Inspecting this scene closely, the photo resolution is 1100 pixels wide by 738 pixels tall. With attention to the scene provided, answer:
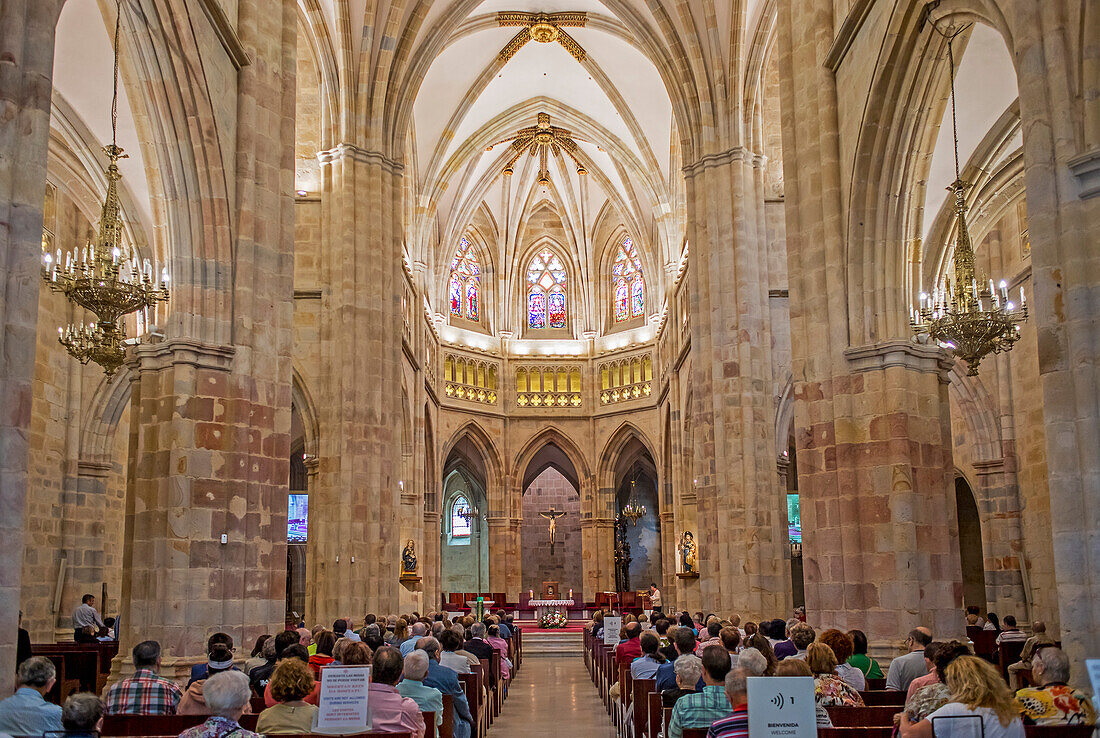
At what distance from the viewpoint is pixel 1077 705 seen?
5855 millimetres

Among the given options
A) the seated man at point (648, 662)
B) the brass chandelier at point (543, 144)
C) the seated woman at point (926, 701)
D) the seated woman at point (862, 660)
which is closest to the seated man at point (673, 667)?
the seated man at point (648, 662)

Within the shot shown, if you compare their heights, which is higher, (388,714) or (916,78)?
(916,78)

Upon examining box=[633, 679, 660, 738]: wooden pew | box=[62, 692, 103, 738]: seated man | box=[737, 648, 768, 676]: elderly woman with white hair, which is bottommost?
box=[633, 679, 660, 738]: wooden pew

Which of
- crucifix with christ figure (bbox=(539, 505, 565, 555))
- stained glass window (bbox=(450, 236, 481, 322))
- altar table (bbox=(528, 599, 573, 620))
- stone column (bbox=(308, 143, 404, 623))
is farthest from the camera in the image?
crucifix with christ figure (bbox=(539, 505, 565, 555))

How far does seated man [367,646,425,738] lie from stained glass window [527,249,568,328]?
34.8 meters

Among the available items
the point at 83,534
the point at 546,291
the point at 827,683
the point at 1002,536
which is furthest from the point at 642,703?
the point at 546,291

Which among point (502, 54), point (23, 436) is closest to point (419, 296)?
point (502, 54)

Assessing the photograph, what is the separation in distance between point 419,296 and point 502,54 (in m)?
7.77

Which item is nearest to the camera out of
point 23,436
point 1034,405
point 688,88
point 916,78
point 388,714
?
point 388,714

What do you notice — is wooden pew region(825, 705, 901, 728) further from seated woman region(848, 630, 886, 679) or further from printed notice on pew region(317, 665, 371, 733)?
printed notice on pew region(317, 665, 371, 733)

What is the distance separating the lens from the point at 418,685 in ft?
26.6

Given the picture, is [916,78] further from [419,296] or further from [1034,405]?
[419,296]

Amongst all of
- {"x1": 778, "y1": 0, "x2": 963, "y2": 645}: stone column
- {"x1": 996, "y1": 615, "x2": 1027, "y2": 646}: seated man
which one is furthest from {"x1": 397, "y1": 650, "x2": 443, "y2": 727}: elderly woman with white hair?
{"x1": 996, "y1": 615, "x2": 1027, "y2": 646}: seated man

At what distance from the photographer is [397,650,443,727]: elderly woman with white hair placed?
318 inches
